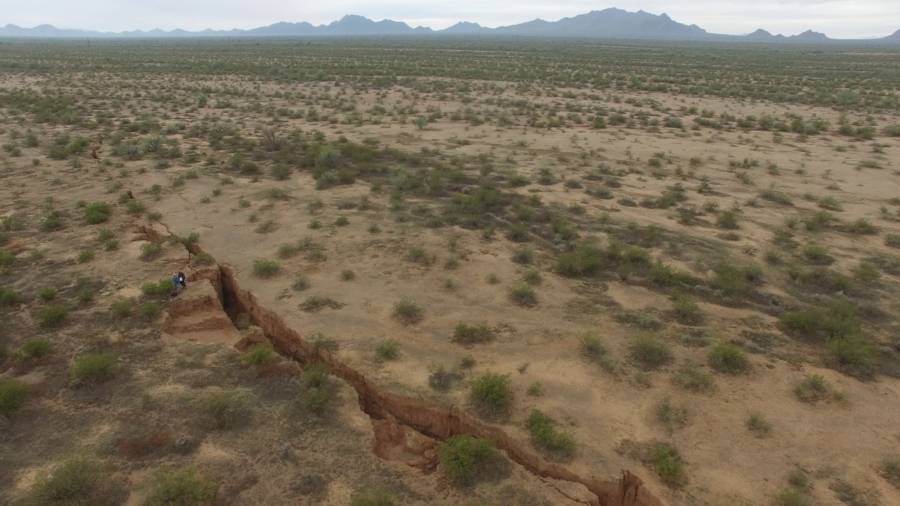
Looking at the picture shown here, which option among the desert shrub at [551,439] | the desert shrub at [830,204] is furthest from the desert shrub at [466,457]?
the desert shrub at [830,204]

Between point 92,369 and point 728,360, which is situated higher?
point 92,369

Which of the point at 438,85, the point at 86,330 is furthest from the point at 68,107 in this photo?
the point at 86,330

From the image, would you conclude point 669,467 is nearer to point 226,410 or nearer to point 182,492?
point 182,492

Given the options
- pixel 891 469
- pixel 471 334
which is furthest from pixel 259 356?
pixel 891 469

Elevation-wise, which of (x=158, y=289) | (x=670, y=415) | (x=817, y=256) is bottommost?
(x=670, y=415)

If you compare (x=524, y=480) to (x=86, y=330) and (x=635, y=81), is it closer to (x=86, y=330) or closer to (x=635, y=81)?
(x=86, y=330)

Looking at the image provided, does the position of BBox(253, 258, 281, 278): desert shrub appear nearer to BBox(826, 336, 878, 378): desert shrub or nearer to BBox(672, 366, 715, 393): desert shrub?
BBox(672, 366, 715, 393): desert shrub
